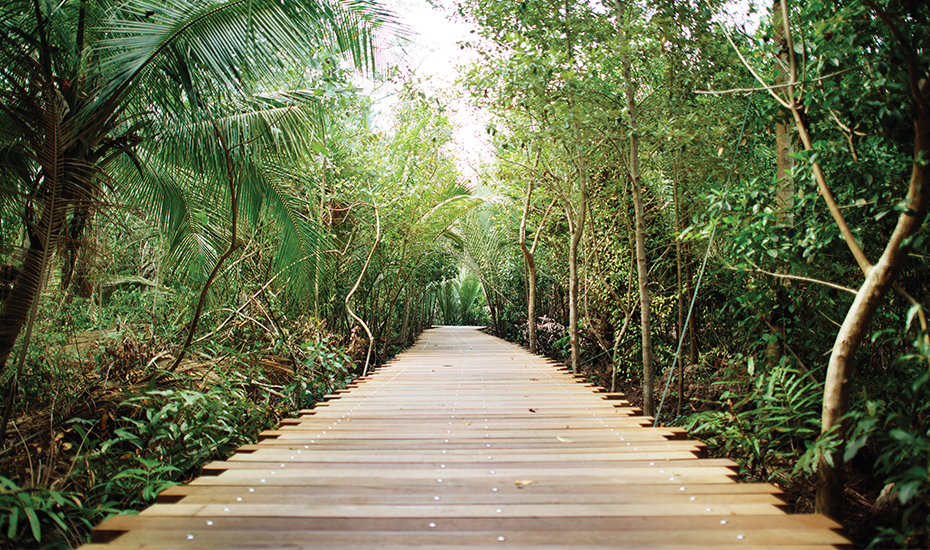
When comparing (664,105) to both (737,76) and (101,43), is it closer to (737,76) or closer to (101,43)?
(737,76)

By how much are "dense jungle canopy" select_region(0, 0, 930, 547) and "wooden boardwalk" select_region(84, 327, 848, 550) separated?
1.43 ft

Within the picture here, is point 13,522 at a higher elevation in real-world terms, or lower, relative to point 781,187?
lower

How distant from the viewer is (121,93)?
10.7 ft

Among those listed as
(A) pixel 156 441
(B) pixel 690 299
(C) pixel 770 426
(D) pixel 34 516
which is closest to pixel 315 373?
(A) pixel 156 441

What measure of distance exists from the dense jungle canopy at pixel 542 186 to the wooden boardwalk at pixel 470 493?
435mm

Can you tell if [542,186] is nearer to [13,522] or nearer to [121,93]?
[121,93]

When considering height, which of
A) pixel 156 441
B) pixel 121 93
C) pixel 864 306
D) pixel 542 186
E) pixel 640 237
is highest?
pixel 542 186

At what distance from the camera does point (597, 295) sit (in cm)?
677

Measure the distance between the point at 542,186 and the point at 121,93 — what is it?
468 centimetres

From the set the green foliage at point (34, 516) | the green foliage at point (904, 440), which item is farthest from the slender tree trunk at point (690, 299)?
the green foliage at point (34, 516)

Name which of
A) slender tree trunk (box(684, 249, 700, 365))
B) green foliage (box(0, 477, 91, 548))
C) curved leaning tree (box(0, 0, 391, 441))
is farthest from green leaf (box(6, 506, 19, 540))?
slender tree trunk (box(684, 249, 700, 365))

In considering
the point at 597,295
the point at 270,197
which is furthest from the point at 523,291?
the point at 270,197

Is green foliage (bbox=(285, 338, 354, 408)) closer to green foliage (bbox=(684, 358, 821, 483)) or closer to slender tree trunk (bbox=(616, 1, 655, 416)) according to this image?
slender tree trunk (bbox=(616, 1, 655, 416))

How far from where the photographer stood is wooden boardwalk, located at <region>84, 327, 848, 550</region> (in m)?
1.61
